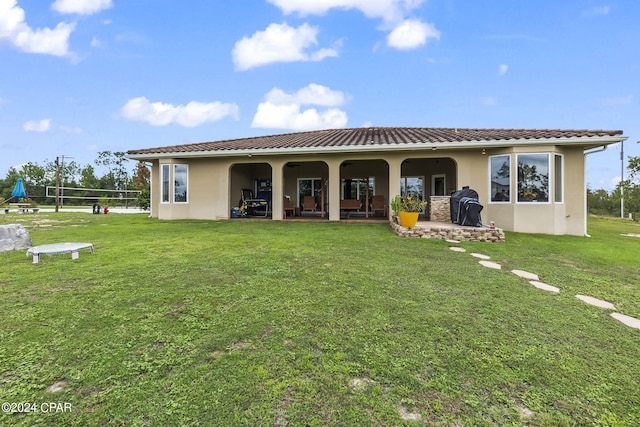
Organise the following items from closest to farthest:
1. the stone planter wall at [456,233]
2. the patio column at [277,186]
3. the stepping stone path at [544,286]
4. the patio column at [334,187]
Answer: the stepping stone path at [544,286] < the stone planter wall at [456,233] < the patio column at [334,187] < the patio column at [277,186]

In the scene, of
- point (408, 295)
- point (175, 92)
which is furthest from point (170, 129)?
point (408, 295)

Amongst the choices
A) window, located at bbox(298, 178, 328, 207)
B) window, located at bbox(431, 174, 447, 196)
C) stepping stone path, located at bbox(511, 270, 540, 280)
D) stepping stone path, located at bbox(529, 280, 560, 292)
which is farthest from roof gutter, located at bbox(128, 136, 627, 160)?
stepping stone path, located at bbox(529, 280, 560, 292)

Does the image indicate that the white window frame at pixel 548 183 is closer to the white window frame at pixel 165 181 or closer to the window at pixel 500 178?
the window at pixel 500 178

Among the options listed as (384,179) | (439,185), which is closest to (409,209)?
(384,179)

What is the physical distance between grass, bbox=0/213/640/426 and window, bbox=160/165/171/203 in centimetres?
812

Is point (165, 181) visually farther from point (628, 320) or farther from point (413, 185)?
point (628, 320)

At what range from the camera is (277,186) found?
11664mm

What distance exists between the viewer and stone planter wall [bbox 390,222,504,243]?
7234mm

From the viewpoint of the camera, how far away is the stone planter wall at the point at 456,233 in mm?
7234

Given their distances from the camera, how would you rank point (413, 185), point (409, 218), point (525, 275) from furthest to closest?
point (413, 185)
point (409, 218)
point (525, 275)

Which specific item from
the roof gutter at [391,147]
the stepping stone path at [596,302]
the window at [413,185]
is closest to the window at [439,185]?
the window at [413,185]

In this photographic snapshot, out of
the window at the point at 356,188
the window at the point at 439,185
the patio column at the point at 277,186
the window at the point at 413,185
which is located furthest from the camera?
the window at the point at 356,188

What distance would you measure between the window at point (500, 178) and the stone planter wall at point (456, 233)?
241 cm

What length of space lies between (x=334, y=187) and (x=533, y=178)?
6.14 metres
